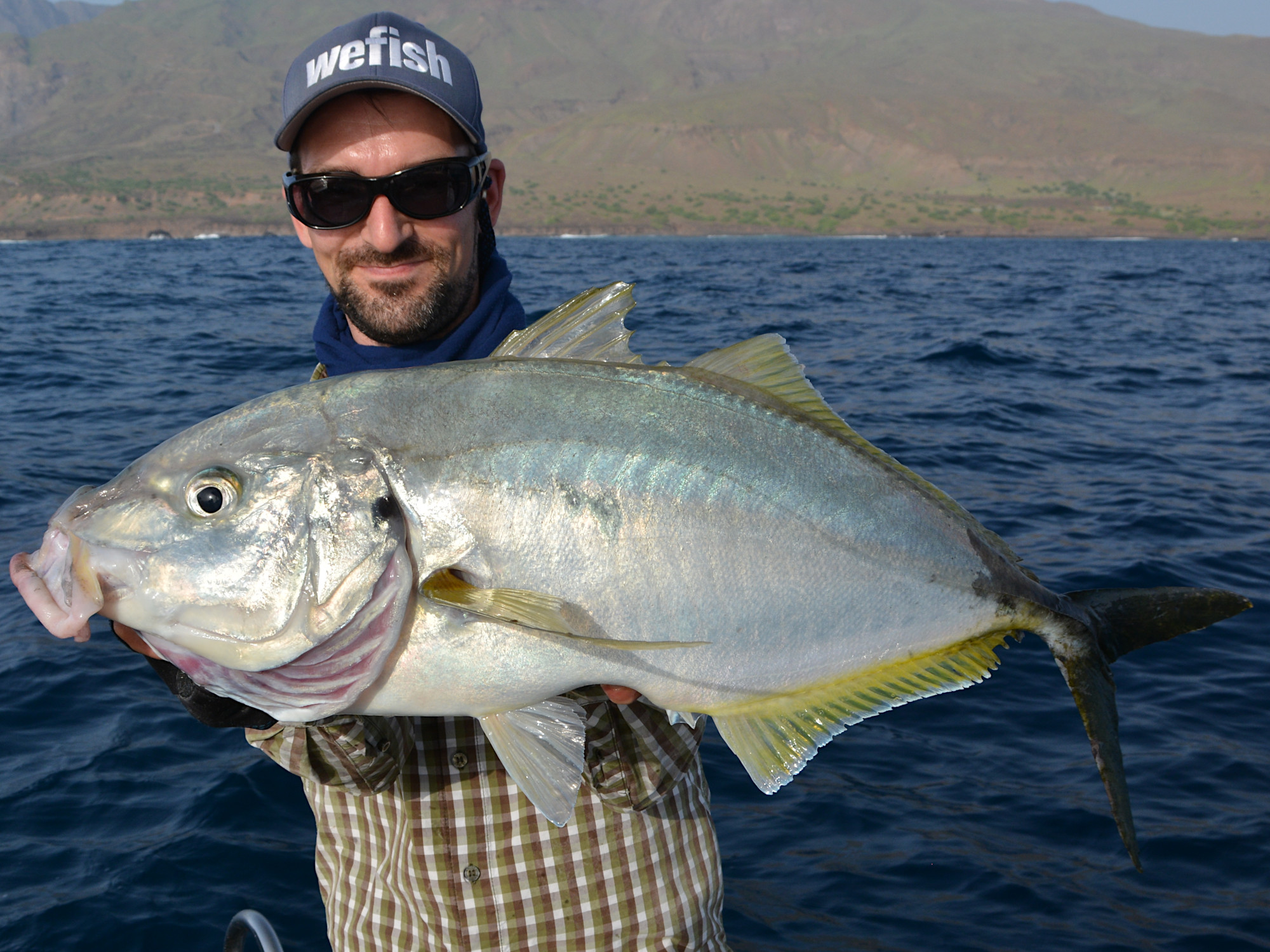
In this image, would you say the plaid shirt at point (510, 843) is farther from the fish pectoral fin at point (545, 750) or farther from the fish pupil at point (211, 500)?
the fish pupil at point (211, 500)

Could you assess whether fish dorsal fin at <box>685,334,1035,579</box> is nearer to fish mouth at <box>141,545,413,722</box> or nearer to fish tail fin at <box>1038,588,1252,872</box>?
fish tail fin at <box>1038,588,1252,872</box>

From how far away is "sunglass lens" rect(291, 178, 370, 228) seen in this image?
105 inches

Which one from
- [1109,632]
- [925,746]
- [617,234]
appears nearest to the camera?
[1109,632]

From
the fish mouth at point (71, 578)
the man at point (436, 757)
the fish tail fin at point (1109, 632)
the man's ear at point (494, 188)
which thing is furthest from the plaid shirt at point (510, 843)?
the man's ear at point (494, 188)

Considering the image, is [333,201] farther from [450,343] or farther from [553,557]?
[553,557]

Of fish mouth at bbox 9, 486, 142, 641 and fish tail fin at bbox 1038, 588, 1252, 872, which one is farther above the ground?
fish mouth at bbox 9, 486, 142, 641

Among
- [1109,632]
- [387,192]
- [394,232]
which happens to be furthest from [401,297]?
[1109,632]

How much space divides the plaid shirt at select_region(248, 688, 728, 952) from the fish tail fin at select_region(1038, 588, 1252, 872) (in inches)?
37.7

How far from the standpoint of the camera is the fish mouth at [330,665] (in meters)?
1.87

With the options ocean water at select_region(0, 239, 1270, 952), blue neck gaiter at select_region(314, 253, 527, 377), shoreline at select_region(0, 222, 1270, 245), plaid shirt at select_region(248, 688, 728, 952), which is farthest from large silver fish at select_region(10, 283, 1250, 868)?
shoreline at select_region(0, 222, 1270, 245)

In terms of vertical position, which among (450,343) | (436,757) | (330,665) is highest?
(450,343)

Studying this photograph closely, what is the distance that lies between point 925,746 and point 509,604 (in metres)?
5.31

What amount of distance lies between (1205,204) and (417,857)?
154971 millimetres

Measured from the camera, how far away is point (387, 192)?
2.64 m
